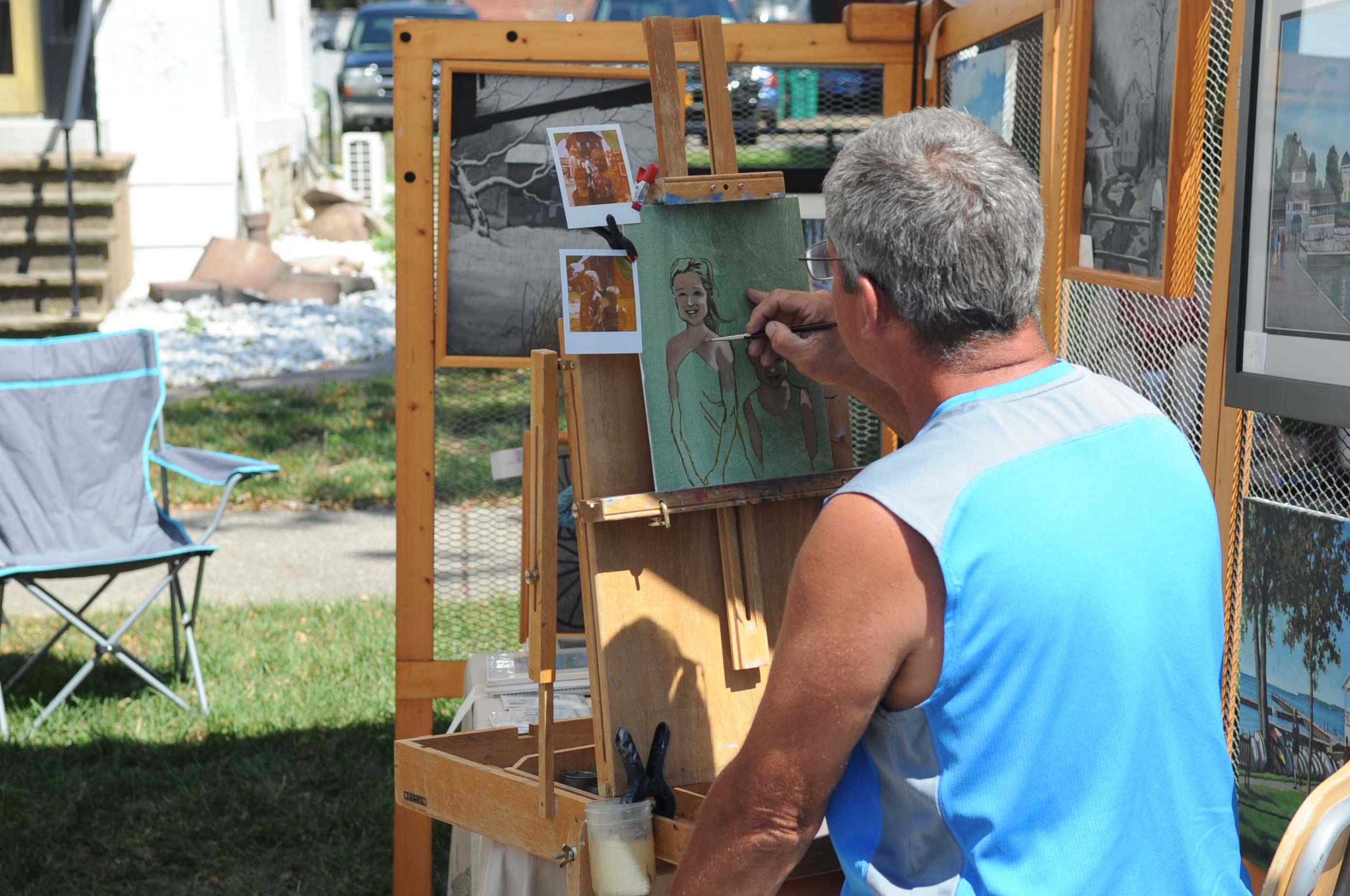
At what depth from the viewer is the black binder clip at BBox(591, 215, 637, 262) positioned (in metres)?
2.09

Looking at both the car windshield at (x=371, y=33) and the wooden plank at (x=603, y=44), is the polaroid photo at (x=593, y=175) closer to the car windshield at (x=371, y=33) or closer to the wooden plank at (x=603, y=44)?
the wooden plank at (x=603, y=44)

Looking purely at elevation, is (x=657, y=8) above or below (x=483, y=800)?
above

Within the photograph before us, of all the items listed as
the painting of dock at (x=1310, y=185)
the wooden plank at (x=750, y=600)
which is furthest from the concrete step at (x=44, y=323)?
the painting of dock at (x=1310, y=185)

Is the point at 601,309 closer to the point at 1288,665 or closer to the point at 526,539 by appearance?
the point at 526,539

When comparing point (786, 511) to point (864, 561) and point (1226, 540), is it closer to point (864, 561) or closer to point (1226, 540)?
point (1226, 540)

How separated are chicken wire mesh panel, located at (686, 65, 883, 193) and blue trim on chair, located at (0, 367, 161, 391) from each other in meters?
2.35

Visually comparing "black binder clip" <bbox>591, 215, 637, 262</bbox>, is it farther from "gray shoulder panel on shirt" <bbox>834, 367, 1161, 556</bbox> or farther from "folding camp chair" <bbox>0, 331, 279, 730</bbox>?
"folding camp chair" <bbox>0, 331, 279, 730</bbox>

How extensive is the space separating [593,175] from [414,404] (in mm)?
1199

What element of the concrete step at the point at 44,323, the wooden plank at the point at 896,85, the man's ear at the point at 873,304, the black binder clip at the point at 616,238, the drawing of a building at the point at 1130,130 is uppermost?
the wooden plank at the point at 896,85

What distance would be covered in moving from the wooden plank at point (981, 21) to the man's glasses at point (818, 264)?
0.73 meters

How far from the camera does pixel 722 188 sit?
82.4 inches

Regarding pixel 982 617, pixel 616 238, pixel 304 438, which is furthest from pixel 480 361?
pixel 304 438

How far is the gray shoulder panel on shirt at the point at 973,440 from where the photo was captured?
136cm

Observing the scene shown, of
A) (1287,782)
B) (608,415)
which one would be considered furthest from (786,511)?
(1287,782)
